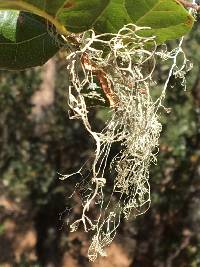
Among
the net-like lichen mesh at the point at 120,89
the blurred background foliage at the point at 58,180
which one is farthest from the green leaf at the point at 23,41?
the blurred background foliage at the point at 58,180

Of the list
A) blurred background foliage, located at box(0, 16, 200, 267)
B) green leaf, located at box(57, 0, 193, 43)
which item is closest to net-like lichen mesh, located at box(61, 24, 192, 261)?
green leaf, located at box(57, 0, 193, 43)

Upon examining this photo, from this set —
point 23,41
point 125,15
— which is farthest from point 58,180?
point 125,15

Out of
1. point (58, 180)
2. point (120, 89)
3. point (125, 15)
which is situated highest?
point (125, 15)

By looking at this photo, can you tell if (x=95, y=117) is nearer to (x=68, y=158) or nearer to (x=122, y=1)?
(x=68, y=158)

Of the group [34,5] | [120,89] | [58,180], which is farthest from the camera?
[58,180]

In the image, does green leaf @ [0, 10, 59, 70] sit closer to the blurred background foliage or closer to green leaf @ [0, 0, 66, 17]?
green leaf @ [0, 0, 66, 17]

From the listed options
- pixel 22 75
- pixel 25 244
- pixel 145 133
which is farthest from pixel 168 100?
pixel 145 133

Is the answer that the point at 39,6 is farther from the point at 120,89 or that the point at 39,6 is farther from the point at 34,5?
the point at 120,89

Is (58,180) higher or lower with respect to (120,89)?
lower
